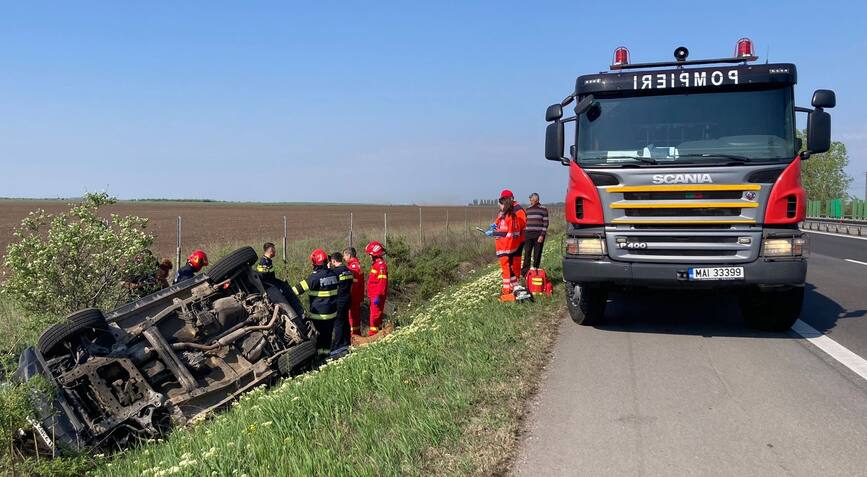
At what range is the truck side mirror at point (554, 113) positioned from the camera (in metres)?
7.27

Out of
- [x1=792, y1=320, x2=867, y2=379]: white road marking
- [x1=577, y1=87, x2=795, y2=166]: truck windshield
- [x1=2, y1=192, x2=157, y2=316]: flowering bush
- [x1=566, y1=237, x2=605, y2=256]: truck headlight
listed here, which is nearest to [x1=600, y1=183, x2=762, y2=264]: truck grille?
[x1=566, y1=237, x2=605, y2=256]: truck headlight

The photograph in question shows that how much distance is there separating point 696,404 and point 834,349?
257cm

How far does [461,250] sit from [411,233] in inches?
133

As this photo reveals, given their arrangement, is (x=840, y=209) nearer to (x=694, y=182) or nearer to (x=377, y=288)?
(x=377, y=288)

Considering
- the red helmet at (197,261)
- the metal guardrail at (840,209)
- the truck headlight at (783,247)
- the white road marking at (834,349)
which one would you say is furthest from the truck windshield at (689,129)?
the metal guardrail at (840,209)

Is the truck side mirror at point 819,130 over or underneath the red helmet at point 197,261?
over

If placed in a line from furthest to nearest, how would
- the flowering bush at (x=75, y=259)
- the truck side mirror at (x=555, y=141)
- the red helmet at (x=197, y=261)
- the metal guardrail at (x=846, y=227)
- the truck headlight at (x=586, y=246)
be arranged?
the metal guardrail at (x=846, y=227), the red helmet at (x=197, y=261), the flowering bush at (x=75, y=259), the truck side mirror at (x=555, y=141), the truck headlight at (x=586, y=246)

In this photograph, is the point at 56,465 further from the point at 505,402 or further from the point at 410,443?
the point at 505,402

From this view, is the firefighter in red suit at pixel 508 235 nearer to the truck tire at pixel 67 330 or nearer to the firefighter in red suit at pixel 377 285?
the firefighter in red suit at pixel 377 285

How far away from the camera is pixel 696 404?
466 cm

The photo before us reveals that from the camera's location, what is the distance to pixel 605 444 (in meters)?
3.93

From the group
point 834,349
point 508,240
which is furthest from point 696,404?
point 508,240

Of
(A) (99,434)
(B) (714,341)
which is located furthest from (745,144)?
(A) (99,434)

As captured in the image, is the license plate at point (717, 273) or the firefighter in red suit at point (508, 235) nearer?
the license plate at point (717, 273)
